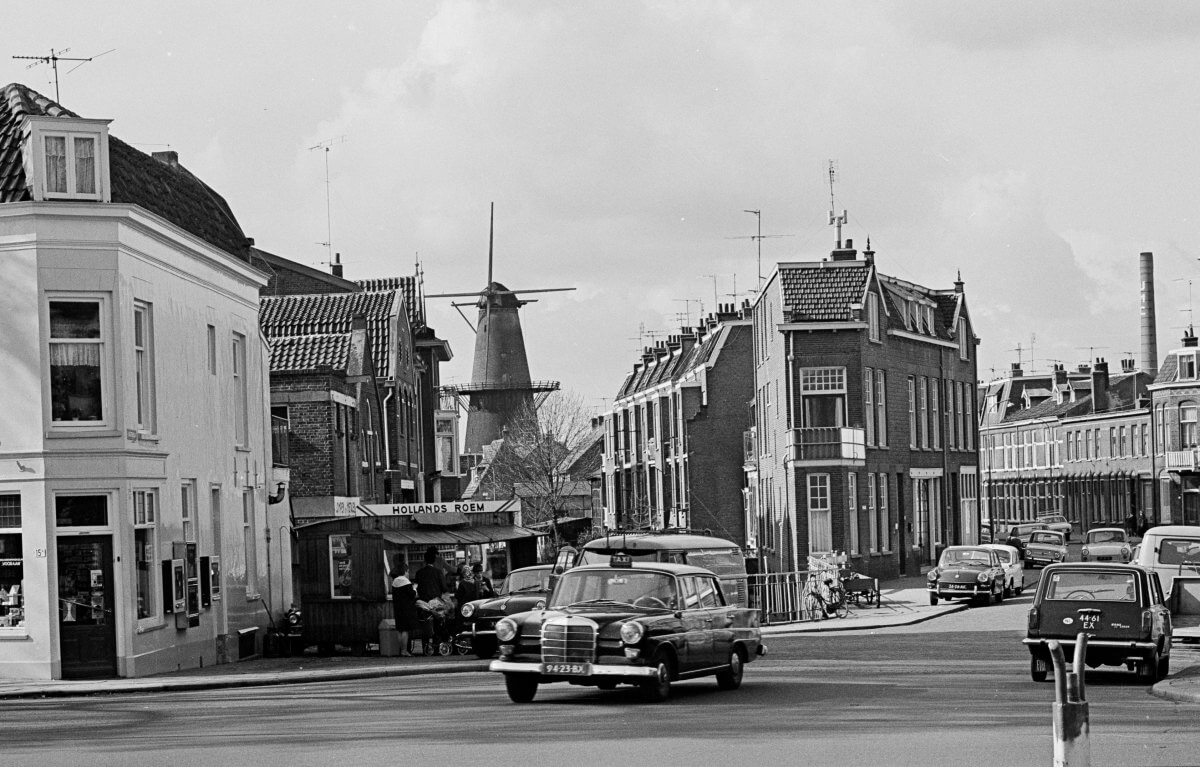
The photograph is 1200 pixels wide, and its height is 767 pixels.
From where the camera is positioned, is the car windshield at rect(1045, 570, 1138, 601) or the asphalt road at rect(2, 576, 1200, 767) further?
the car windshield at rect(1045, 570, 1138, 601)

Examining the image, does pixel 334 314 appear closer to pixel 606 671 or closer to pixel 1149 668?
pixel 1149 668

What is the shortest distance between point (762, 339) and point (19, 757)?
165ft

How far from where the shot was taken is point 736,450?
240ft

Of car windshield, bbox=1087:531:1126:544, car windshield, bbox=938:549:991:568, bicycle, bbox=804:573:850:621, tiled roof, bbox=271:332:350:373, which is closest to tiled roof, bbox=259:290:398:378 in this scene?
tiled roof, bbox=271:332:350:373

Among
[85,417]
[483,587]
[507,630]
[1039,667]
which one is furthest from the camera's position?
[483,587]

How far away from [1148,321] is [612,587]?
92387 millimetres

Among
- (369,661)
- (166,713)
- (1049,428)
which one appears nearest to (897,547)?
(369,661)

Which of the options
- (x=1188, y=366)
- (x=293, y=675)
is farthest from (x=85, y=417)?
(x=1188, y=366)

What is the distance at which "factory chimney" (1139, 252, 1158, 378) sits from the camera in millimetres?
103875

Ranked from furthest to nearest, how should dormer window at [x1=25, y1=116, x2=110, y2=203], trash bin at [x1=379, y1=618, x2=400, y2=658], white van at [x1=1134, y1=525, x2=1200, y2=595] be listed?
white van at [x1=1134, y1=525, x2=1200, y2=595]
trash bin at [x1=379, y1=618, x2=400, y2=658]
dormer window at [x1=25, y1=116, x2=110, y2=203]

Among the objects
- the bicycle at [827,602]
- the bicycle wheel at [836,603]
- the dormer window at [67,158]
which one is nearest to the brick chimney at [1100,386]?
the bicycle at [827,602]

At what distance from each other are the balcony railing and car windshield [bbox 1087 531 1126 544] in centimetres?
3641

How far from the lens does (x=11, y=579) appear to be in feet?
88.6

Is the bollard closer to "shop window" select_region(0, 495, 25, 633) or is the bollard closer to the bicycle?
"shop window" select_region(0, 495, 25, 633)
